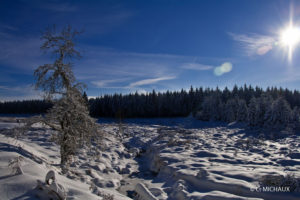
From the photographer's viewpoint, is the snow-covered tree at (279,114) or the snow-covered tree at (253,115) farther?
the snow-covered tree at (253,115)

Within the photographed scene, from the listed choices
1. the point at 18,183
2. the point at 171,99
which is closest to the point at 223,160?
the point at 18,183

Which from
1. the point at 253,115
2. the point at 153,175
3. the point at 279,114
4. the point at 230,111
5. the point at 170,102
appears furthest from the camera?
the point at 170,102

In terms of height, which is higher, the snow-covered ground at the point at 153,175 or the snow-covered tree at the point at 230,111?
the snow-covered tree at the point at 230,111

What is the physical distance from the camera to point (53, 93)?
5.95 m

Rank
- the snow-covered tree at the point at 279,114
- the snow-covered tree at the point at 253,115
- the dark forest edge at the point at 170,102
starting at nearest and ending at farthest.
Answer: the snow-covered tree at the point at 279,114, the snow-covered tree at the point at 253,115, the dark forest edge at the point at 170,102

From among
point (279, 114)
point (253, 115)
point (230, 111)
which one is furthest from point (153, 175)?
point (230, 111)

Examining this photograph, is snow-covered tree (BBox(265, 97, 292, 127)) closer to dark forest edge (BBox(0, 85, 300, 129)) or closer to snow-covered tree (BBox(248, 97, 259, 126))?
snow-covered tree (BBox(248, 97, 259, 126))

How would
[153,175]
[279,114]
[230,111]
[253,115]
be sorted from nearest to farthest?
[153,175] → [279,114] → [253,115] → [230,111]

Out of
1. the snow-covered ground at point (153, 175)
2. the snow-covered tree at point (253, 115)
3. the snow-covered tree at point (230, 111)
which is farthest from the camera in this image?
the snow-covered tree at point (230, 111)

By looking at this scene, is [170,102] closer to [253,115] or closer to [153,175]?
[253,115]

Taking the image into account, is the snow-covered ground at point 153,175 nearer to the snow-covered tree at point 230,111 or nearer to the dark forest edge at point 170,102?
the snow-covered tree at point 230,111

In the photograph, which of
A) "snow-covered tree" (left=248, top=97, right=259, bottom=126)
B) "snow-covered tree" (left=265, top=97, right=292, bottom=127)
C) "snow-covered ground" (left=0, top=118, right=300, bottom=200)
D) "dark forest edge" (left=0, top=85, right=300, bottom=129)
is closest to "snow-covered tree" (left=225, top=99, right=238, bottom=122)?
"dark forest edge" (left=0, top=85, right=300, bottom=129)

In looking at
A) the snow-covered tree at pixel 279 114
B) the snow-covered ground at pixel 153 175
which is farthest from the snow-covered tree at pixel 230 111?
the snow-covered ground at pixel 153 175

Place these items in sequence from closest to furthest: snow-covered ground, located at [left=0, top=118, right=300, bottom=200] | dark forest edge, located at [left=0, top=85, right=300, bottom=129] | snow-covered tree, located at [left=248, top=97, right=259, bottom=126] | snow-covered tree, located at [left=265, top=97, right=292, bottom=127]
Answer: snow-covered ground, located at [left=0, top=118, right=300, bottom=200] → snow-covered tree, located at [left=265, top=97, right=292, bottom=127] → snow-covered tree, located at [left=248, top=97, right=259, bottom=126] → dark forest edge, located at [left=0, top=85, right=300, bottom=129]
